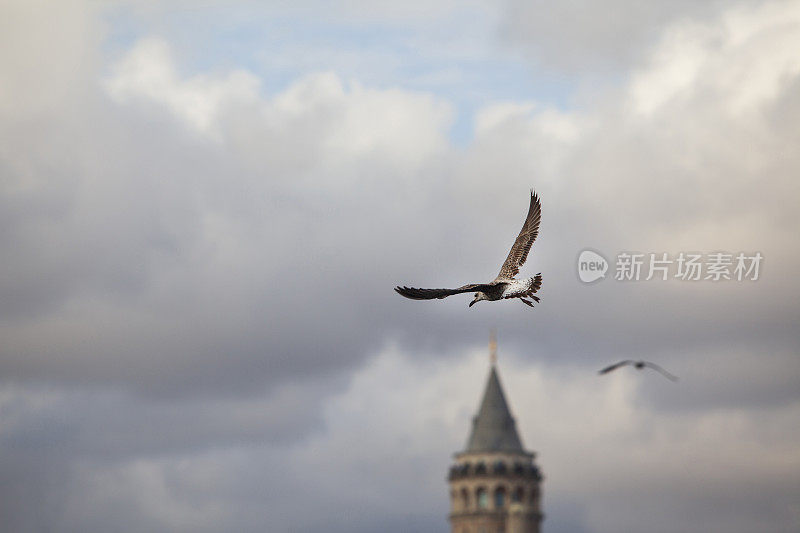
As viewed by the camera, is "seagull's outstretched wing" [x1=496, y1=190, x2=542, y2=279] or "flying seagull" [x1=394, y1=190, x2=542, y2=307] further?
"seagull's outstretched wing" [x1=496, y1=190, x2=542, y2=279]

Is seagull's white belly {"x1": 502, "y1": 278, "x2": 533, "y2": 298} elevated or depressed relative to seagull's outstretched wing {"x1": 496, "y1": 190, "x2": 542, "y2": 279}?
depressed

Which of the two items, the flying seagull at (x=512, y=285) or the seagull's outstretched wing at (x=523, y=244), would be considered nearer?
the flying seagull at (x=512, y=285)

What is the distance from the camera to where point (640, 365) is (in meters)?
82.1

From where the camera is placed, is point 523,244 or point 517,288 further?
point 523,244

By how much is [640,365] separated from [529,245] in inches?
411

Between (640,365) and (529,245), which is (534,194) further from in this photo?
(640,365)

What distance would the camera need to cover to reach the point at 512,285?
7106cm

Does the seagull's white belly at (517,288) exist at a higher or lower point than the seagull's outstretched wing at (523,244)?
lower

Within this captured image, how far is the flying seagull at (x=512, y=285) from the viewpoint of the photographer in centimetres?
6688

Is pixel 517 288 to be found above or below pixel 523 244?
below

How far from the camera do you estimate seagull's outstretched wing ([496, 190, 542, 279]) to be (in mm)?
73375

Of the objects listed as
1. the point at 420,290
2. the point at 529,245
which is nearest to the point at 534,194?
the point at 529,245

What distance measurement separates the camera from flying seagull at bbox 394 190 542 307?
66875mm

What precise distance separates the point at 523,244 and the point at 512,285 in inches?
165
